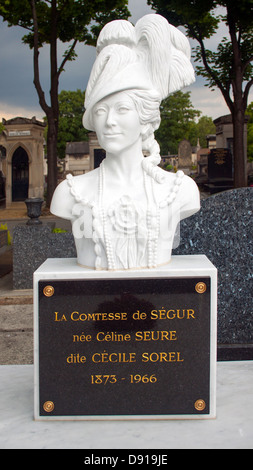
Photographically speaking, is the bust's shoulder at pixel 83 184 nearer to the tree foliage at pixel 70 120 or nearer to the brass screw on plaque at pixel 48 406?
the brass screw on plaque at pixel 48 406

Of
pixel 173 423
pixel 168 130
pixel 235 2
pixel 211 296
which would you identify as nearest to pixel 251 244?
pixel 211 296

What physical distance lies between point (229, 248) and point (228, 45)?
1406 cm

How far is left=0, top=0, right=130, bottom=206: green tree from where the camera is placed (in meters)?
15.2

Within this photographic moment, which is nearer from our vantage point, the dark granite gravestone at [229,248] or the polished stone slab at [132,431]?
the polished stone slab at [132,431]

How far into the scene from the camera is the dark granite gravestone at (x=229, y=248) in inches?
189

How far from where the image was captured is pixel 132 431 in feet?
9.50

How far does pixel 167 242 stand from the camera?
3.15 m

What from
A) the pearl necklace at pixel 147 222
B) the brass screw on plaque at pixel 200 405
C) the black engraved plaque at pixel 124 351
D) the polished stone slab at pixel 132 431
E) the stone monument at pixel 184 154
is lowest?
the polished stone slab at pixel 132 431

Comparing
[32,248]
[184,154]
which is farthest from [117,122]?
[184,154]

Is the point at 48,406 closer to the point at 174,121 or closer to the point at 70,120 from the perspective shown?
the point at 70,120

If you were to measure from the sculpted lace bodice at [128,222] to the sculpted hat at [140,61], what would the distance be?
53cm

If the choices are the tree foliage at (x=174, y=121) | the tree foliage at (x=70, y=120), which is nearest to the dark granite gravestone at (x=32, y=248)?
the tree foliage at (x=70, y=120)

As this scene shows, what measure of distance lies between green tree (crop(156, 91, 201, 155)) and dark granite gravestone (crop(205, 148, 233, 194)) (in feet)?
84.5

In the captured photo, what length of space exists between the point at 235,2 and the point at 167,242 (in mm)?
12847
